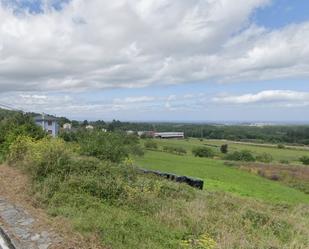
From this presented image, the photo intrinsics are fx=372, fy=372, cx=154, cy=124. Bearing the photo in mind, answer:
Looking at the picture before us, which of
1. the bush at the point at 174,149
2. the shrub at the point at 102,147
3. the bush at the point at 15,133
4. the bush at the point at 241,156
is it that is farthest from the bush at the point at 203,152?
the shrub at the point at 102,147

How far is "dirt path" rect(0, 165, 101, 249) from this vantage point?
19.0ft

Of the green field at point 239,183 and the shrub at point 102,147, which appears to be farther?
the green field at point 239,183

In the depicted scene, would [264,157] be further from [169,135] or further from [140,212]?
[140,212]

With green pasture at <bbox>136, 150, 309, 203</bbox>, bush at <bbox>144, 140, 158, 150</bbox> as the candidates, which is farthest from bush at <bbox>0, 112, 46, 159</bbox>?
bush at <bbox>144, 140, 158, 150</bbox>

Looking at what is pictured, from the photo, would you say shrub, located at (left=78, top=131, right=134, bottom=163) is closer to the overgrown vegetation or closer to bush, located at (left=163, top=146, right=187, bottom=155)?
the overgrown vegetation

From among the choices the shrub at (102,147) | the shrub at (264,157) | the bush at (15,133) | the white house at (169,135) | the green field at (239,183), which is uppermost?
the bush at (15,133)

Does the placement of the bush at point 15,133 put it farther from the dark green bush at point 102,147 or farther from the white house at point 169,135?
the white house at point 169,135

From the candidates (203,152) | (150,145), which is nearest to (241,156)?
(203,152)

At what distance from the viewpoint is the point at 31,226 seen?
6828mm

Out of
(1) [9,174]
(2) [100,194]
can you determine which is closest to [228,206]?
(2) [100,194]

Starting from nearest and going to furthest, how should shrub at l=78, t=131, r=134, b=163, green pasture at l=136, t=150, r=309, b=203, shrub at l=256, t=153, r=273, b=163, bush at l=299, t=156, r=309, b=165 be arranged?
shrub at l=78, t=131, r=134, b=163 → green pasture at l=136, t=150, r=309, b=203 → bush at l=299, t=156, r=309, b=165 → shrub at l=256, t=153, r=273, b=163

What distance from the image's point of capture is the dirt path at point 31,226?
5.78m

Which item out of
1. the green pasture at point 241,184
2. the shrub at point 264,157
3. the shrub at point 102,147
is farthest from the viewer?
the shrub at point 264,157

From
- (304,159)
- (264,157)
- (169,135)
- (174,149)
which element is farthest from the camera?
(169,135)
